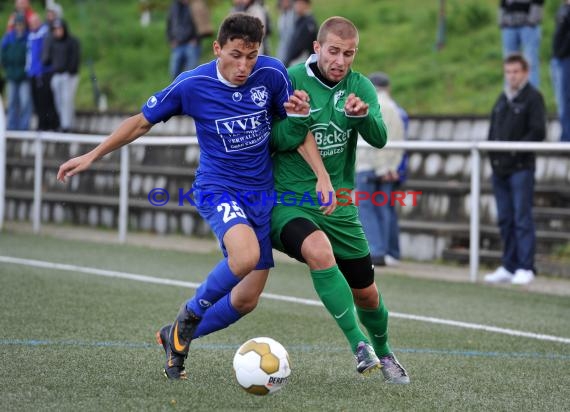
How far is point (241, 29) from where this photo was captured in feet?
19.5

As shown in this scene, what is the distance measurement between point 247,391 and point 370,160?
7073mm

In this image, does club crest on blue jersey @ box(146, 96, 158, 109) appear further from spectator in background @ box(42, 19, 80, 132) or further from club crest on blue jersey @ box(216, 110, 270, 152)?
spectator in background @ box(42, 19, 80, 132)

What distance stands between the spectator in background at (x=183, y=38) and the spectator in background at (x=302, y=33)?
272 cm

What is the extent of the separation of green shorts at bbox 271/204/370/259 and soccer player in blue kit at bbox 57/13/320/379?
59mm

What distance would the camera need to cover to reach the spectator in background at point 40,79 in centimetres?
1689

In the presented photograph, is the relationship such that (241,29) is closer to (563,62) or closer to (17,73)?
(563,62)

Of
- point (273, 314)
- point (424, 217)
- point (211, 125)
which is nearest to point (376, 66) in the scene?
point (424, 217)

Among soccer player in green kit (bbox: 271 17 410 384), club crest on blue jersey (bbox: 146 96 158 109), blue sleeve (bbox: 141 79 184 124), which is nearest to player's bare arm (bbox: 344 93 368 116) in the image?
soccer player in green kit (bbox: 271 17 410 384)

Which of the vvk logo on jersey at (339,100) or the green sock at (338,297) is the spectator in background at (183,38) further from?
the green sock at (338,297)

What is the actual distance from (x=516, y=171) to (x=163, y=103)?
5.62 m

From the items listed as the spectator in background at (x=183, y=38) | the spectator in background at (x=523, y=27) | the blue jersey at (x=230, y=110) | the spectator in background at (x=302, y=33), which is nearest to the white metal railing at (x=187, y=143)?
the spectator in background at (x=523, y=27)

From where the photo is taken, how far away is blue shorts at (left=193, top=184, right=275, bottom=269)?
19.8 ft

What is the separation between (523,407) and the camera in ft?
18.0

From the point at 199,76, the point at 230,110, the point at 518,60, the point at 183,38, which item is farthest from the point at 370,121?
the point at 183,38
